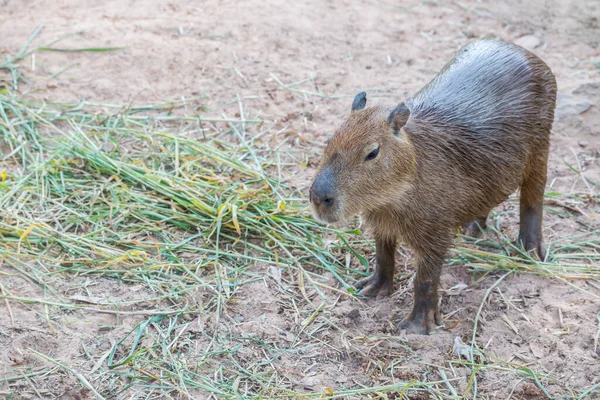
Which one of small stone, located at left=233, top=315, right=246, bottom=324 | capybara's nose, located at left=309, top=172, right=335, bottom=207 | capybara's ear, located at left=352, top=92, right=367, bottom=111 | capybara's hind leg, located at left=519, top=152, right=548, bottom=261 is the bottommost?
small stone, located at left=233, top=315, right=246, bottom=324

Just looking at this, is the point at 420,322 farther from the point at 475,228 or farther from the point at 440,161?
the point at 475,228

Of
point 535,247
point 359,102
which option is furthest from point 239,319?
point 535,247

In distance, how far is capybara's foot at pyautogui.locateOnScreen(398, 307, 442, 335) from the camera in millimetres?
4391

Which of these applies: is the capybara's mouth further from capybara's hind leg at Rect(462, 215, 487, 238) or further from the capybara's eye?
capybara's hind leg at Rect(462, 215, 487, 238)

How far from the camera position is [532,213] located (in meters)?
5.08

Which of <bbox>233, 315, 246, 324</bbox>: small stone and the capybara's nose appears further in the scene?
<bbox>233, 315, 246, 324</bbox>: small stone

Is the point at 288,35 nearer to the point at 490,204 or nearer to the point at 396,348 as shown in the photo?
the point at 490,204

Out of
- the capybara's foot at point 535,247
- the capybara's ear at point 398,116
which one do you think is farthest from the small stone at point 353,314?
the capybara's foot at point 535,247

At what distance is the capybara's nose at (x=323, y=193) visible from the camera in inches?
154

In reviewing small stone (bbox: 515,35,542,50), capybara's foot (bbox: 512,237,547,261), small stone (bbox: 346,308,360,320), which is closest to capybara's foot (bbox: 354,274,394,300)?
small stone (bbox: 346,308,360,320)

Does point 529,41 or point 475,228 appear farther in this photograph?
point 529,41

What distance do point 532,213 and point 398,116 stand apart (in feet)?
5.17

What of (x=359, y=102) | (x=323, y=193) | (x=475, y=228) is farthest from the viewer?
(x=475, y=228)

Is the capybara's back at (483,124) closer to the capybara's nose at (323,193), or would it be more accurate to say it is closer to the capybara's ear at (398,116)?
the capybara's ear at (398,116)
